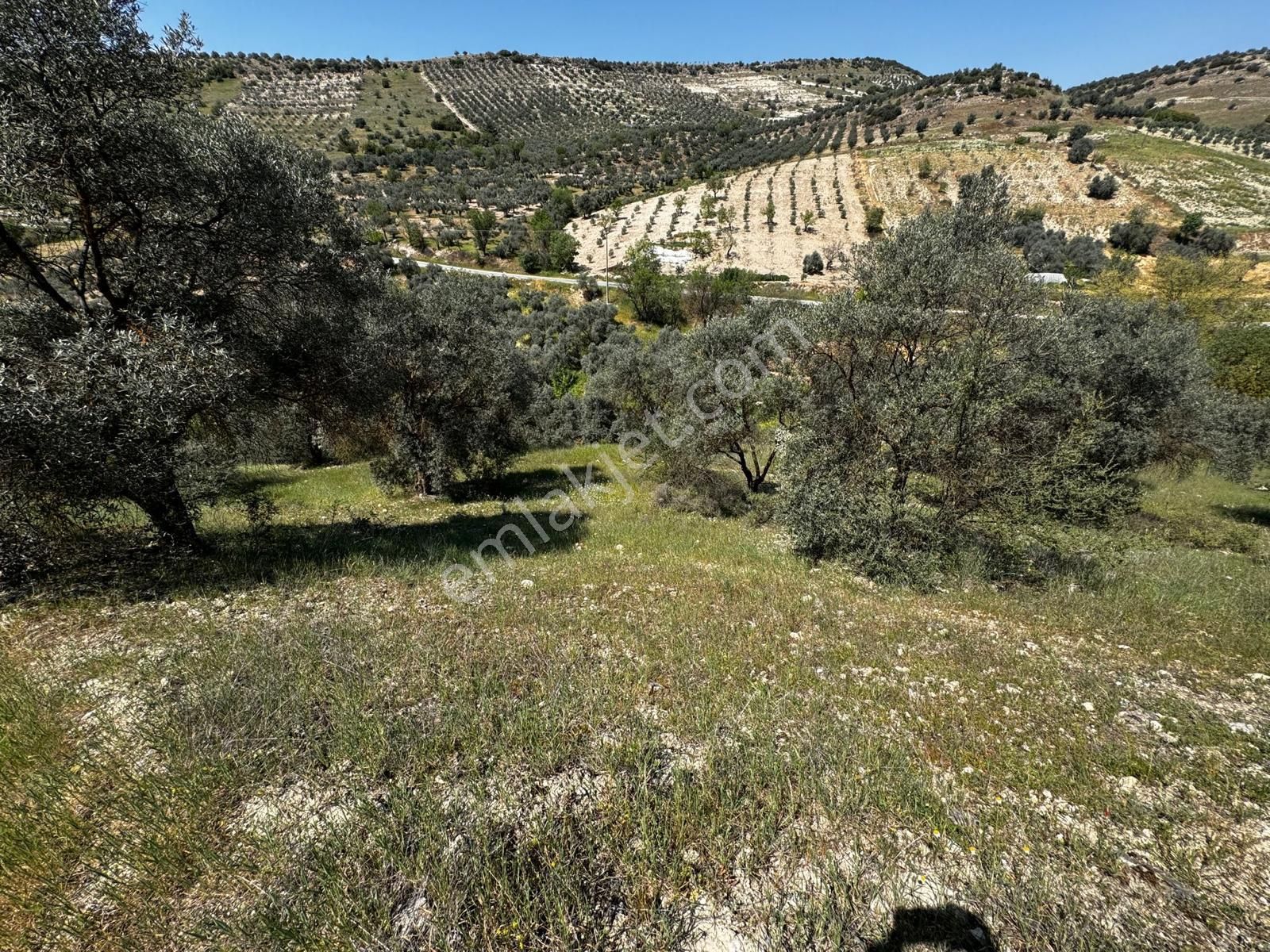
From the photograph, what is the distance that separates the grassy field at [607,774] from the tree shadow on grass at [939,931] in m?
0.03

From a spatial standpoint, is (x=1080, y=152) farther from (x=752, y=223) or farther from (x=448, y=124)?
(x=448, y=124)

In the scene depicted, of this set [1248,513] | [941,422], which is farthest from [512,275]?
[1248,513]

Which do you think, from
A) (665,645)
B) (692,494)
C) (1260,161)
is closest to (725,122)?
(1260,161)

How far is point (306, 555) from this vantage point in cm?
955

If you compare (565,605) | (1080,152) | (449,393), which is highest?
(1080,152)

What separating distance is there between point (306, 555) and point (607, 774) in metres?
8.46

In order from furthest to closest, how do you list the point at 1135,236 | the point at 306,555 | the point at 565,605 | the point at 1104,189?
the point at 1104,189, the point at 1135,236, the point at 306,555, the point at 565,605

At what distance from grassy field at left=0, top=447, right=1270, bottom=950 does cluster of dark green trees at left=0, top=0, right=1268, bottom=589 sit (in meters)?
2.92

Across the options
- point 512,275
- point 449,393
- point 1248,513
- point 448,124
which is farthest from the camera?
point 448,124

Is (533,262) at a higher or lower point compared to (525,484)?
higher

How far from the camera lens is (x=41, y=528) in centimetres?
710

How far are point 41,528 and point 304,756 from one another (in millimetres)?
6933

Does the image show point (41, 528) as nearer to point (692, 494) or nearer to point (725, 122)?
point (692, 494)

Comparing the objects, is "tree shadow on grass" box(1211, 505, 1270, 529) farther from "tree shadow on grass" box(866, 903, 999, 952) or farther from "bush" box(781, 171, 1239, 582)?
"tree shadow on grass" box(866, 903, 999, 952)
